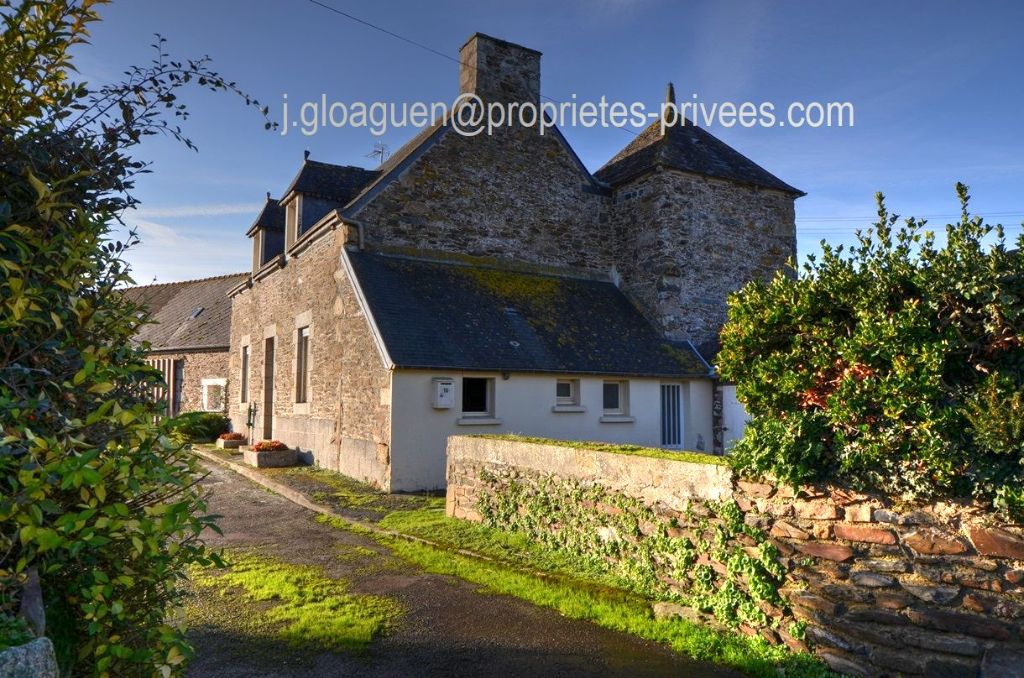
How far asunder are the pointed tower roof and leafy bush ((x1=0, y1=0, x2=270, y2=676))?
16707mm

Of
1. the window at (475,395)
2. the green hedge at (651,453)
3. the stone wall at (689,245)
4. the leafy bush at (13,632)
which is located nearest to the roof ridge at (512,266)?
the stone wall at (689,245)

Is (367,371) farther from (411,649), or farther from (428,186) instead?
(411,649)

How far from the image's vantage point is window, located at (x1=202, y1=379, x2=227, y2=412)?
26.0 meters

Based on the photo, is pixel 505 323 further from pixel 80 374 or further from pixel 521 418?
pixel 80 374

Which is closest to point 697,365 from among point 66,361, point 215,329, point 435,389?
point 435,389

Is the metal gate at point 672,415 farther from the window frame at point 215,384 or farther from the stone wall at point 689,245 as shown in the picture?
the window frame at point 215,384

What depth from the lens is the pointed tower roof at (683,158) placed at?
62.0 feet

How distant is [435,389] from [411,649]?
785 centimetres

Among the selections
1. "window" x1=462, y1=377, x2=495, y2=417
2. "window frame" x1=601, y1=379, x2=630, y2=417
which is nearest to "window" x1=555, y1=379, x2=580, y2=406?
"window frame" x1=601, y1=379, x2=630, y2=417

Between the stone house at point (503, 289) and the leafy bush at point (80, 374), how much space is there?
9196 millimetres

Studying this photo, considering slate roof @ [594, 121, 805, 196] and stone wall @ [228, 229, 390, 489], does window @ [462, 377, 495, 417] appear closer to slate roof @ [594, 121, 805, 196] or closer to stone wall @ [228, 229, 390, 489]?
stone wall @ [228, 229, 390, 489]

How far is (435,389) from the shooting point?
12930 mm

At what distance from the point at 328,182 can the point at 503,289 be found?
6160 millimetres

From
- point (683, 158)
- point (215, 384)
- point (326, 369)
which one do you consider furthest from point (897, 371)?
point (215, 384)
